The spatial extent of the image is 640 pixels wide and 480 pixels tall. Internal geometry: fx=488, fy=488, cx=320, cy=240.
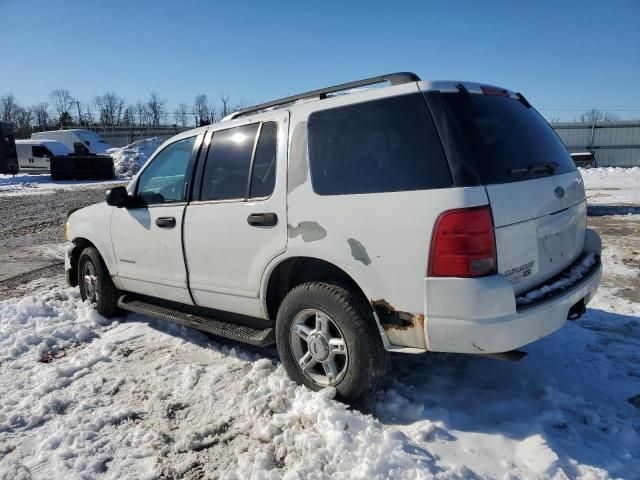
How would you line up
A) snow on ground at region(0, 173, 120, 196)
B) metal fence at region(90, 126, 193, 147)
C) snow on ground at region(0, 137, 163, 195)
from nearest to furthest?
snow on ground at region(0, 173, 120, 196) → snow on ground at region(0, 137, 163, 195) → metal fence at region(90, 126, 193, 147)

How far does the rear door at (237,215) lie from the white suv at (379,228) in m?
0.01

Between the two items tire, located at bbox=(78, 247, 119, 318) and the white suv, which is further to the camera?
tire, located at bbox=(78, 247, 119, 318)

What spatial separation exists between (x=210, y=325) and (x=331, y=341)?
123 cm

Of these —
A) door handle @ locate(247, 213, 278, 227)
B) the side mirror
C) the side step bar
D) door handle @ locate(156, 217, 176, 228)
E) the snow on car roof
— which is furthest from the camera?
the snow on car roof

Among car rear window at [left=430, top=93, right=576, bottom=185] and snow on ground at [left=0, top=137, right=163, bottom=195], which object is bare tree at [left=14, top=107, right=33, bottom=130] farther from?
car rear window at [left=430, top=93, right=576, bottom=185]

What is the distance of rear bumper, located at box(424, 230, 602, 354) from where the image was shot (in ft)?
8.29

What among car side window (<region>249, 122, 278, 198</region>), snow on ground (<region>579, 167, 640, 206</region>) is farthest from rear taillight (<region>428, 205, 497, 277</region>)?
snow on ground (<region>579, 167, 640, 206</region>)

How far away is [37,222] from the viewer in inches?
492

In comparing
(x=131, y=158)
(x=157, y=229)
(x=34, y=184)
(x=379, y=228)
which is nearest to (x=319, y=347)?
(x=379, y=228)

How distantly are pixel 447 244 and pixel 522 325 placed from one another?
1.96 ft

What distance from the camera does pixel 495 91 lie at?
3.15 meters

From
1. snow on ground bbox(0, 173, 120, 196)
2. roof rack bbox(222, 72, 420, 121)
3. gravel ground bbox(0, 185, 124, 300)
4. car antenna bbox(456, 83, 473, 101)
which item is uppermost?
roof rack bbox(222, 72, 420, 121)

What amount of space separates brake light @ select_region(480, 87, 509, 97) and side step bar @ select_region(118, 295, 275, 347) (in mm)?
2159

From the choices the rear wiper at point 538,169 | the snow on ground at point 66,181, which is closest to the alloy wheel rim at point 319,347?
the rear wiper at point 538,169
